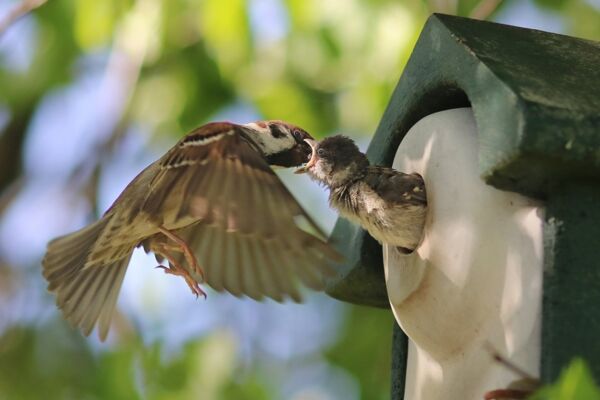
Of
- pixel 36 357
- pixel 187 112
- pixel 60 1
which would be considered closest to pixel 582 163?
pixel 60 1

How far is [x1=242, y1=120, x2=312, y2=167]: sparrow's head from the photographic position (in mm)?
3947

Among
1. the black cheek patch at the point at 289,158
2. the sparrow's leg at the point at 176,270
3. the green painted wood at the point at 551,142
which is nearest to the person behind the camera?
the green painted wood at the point at 551,142

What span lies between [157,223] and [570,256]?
1592 millimetres

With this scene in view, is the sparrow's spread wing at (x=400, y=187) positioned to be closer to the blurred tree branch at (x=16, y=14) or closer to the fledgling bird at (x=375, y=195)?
the fledgling bird at (x=375, y=195)

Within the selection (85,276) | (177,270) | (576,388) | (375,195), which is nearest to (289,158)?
(177,270)

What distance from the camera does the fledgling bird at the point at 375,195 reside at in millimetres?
3225

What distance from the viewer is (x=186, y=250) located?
12.8 ft

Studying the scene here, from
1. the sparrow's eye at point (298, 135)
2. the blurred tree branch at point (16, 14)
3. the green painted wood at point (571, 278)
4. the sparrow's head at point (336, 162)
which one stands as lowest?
the green painted wood at point (571, 278)

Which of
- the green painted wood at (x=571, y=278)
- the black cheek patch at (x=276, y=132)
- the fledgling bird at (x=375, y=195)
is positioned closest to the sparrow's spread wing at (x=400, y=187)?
the fledgling bird at (x=375, y=195)

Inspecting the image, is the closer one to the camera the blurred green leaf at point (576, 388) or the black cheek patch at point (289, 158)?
the blurred green leaf at point (576, 388)

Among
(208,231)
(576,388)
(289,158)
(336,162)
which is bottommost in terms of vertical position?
(576,388)

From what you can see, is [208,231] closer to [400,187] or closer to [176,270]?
[176,270]

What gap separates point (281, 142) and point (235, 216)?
68cm

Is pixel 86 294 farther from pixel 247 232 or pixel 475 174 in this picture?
pixel 475 174
